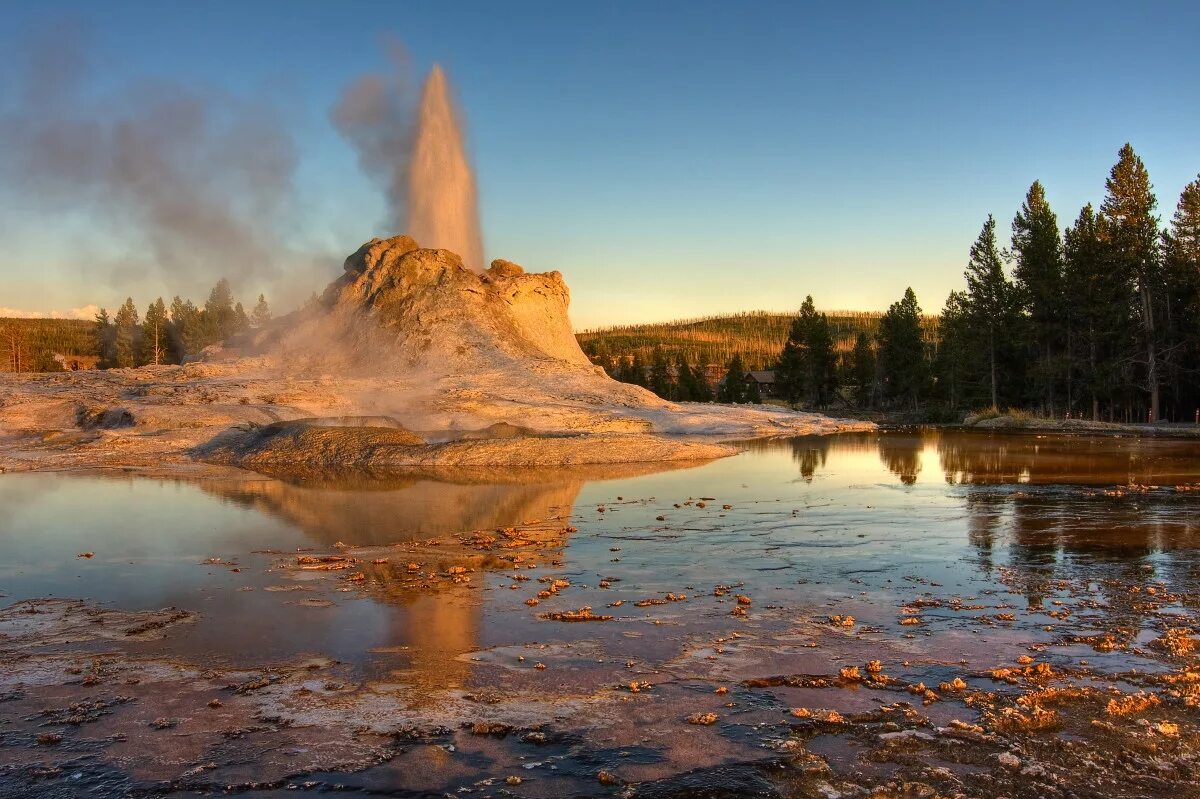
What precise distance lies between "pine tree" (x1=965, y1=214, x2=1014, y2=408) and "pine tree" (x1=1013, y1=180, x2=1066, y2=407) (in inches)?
45.3

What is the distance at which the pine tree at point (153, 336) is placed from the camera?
9695 centimetres

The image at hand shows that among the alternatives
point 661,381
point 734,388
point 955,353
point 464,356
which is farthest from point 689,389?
point 464,356

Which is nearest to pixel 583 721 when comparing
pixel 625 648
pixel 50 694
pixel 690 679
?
pixel 690 679

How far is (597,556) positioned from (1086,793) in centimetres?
783

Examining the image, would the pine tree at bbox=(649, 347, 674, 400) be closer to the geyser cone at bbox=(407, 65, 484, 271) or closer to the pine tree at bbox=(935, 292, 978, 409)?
the pine tree at bbox=(935, 292, 978, 409)

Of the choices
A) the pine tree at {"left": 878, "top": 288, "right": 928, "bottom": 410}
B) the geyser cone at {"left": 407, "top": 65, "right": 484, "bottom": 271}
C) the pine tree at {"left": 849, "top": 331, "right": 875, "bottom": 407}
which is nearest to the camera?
the geyser cone at {"left": 407, "top": 65, "right": 484, "bottom": 271}

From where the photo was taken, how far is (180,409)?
3122 centimetres

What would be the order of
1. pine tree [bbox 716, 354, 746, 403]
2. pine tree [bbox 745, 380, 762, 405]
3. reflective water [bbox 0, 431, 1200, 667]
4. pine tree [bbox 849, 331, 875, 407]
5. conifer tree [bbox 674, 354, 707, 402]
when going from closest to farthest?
reflective water [bbox 0, 431, 1200, 667], pine tree [bbox 849, 331, 875, 407], pine tree [bbox 716, 354, 746, 403], conifer tree [bbox 674, 354, 707, 402], pine tree [bbox 745, 380, 762, 405]

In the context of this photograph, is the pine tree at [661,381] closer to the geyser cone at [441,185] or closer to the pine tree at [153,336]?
the geyser cone at [441,185]

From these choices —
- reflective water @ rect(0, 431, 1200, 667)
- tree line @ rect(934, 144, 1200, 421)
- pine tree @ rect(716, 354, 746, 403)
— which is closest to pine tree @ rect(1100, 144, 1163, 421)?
tree line @ rect(934, 144, 1200, 421)

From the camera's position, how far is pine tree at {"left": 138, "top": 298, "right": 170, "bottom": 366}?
96.9 meters

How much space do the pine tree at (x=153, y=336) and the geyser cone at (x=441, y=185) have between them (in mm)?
58883

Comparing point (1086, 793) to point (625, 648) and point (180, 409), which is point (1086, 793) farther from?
point (180, 409)

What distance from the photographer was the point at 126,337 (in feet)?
310
